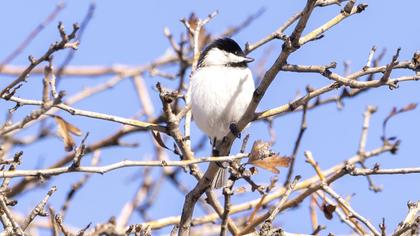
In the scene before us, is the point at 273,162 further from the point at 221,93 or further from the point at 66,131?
the point at 221,93

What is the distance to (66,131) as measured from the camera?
11.2 feet

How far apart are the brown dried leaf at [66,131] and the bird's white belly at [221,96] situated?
1.18 m

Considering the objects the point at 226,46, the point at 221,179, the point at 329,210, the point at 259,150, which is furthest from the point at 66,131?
the point at 226,46

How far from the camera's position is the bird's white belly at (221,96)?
4430 millimetres

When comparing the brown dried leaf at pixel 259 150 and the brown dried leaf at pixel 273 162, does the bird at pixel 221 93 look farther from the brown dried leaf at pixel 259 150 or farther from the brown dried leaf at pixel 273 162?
the brown dried leaf at pixel 259 150

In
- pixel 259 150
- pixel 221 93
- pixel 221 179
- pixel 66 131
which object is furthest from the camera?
pixel 221 93

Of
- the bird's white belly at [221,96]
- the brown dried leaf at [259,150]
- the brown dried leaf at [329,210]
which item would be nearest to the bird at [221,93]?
the bird's white belly at [221,96]

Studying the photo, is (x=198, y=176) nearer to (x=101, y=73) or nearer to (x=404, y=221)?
(x=404, y=221)

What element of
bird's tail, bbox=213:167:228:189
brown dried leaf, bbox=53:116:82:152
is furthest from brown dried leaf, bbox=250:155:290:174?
bird's tail, bbox=213:167:228:189

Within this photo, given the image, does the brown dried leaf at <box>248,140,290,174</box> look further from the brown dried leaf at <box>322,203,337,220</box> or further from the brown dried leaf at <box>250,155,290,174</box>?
the brown dried leaf at <box>322,203,337,220</box>

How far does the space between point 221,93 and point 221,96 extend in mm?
17

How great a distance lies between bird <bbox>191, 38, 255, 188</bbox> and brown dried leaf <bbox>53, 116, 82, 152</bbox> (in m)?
1.08

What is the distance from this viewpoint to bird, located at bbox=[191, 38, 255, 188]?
443cm

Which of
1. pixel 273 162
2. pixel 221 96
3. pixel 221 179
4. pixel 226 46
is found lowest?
Answer: pixel 273 162
